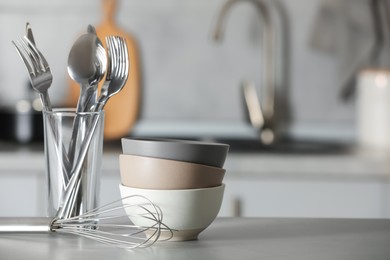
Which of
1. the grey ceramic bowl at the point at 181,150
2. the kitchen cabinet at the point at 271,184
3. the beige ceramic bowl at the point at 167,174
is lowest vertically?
the kitchen cabinet at the point at 271,184

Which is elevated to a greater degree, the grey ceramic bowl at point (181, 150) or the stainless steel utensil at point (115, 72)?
the stainless steel utensil at point (115, 72)

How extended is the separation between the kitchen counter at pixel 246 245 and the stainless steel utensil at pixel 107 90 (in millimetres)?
45

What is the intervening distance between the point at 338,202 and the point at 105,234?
1.34 meters

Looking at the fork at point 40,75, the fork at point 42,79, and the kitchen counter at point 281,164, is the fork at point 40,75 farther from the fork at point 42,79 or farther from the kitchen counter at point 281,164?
the kitchen counter at point 281,164

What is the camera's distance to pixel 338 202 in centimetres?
231

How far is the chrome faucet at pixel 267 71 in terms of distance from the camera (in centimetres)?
276

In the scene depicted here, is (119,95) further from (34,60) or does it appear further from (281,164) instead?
(34,60)

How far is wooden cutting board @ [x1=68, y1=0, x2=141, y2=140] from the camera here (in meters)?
2.81

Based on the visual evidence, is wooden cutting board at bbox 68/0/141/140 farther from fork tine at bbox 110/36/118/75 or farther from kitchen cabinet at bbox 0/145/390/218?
fork tine at bbox 110/36/118/75

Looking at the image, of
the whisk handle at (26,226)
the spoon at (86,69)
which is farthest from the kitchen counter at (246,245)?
the spoon at (86,69)

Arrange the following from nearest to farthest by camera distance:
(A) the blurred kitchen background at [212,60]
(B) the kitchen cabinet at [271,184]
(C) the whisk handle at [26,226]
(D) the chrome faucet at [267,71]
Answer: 1. (C) the whisk handle at [26,226]
2. (B) the kitchen cabinet at [271,184]
3. (D) the chrome faucet at [267,71]
4. (A) the blurred kitchen background at [212,60]

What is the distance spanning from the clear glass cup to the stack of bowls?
60 millimetres

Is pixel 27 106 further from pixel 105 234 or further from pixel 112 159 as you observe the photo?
pixel 105 234

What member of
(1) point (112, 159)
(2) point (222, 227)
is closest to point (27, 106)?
(1) point (112, 159)
